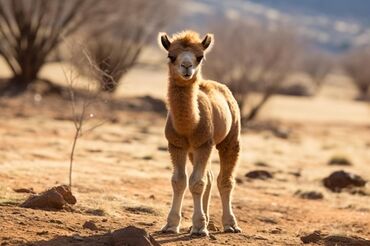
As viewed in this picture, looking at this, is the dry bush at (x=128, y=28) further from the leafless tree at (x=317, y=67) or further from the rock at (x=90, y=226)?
the leafless tree at (x=317, y=67)

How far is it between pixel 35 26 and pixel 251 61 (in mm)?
11225

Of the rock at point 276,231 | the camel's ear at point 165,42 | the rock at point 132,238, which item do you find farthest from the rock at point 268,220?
the rock at point 132,238

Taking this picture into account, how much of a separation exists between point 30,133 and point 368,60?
63840mm

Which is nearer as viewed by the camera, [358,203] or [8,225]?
[8,225]

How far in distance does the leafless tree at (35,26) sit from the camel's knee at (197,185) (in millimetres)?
26649

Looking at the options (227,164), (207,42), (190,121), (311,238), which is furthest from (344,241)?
(207,42)

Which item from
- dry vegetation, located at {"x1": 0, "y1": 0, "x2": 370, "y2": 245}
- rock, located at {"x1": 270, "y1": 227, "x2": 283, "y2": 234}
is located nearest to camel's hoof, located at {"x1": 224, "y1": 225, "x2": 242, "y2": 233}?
dry vegetation, located at {"x1": 0, "y1": 0, "x2": 370, "y2": 245}

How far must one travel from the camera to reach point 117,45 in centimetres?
4225

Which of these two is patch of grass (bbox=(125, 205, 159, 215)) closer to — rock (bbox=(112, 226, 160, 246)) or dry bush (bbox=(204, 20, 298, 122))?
rock (bbox=(112, 226, 160, 246))

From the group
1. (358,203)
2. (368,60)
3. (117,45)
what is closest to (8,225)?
(358,203)

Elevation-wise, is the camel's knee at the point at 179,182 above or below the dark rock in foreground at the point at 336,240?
above

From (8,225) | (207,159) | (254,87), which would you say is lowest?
(8,225)

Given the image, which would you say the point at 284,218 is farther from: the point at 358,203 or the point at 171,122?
the point at 171,122

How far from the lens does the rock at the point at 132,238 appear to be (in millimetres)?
9266
